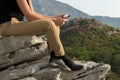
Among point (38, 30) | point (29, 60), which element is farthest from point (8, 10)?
point (29, 60)

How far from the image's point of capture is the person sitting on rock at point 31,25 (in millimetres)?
12375

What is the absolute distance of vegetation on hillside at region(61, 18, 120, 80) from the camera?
73.3 meters

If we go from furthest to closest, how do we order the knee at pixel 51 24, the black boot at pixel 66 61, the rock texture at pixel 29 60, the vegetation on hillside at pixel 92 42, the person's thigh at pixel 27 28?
the vegetation on hillside at pixel 92 42, the rock texture at pixel 29 60, the black boot at pixel 66 61, the person's thigh at pixel 27 28, the knee at pixel 51 24

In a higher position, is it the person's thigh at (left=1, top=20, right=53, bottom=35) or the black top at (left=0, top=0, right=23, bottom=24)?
the black top at (left=0, top=0, right=23, bottom=24)

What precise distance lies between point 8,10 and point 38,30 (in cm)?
124

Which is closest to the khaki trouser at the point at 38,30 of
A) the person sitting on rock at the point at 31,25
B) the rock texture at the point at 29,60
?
the person sitting on rock at the point at 31,25

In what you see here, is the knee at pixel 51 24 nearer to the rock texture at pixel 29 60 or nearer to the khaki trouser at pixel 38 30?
the khaki trouser at pixel 38 30

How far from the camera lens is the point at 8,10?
12797mm

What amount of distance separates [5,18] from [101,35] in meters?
86.0

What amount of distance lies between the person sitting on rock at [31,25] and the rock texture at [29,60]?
0.25 meters

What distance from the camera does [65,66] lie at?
1273cm

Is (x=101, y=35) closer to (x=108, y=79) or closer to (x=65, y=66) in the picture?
(x=108, y=79)

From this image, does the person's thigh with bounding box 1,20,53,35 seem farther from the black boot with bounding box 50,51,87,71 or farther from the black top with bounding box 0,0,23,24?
the black boot with bounding box 50,51,87,71

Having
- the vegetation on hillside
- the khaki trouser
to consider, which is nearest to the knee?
the khaki trouser
